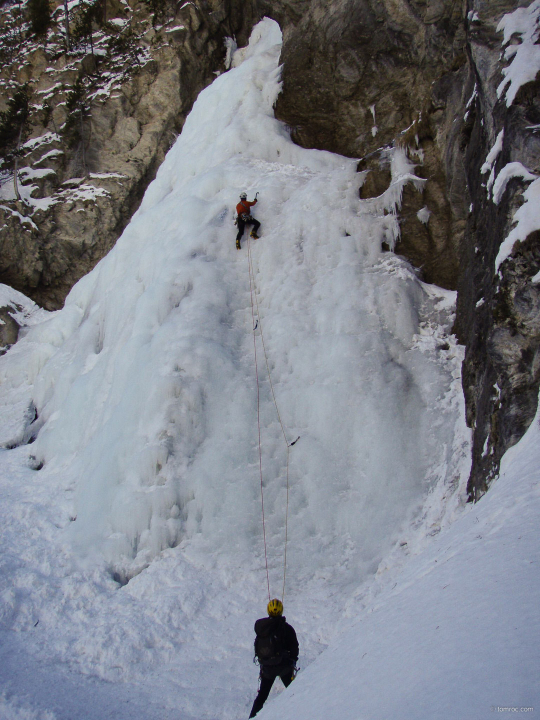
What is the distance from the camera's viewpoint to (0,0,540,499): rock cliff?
5.34m

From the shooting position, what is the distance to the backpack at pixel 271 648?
384cm

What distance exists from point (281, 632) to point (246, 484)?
278cm

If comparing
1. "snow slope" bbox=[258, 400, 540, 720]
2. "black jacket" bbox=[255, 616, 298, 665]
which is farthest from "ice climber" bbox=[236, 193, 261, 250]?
"black jacket" bbox=[255, 616, 298, 665]

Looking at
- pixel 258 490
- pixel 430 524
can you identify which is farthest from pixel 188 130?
pixel 430 524

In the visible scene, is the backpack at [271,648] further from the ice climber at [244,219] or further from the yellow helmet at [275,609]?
the ice climber at [244,219]

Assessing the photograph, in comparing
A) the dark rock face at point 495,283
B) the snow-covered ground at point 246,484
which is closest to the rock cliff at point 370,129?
the dark rock face at point 495,283

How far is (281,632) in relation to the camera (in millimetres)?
Answer: 3910

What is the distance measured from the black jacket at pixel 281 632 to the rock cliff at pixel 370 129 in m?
2.40

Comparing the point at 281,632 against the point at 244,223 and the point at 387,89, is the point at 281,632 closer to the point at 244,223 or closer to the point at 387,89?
the point at 244,223

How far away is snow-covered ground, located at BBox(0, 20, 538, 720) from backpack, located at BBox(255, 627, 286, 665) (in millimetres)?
328

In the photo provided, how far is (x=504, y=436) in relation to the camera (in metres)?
4.80

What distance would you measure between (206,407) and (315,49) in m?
9.33

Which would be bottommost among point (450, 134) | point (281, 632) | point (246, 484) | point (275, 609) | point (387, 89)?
point (246, 484)

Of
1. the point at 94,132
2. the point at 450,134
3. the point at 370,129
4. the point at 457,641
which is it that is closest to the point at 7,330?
the point at 94,132
